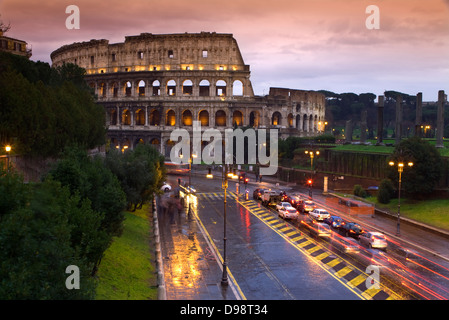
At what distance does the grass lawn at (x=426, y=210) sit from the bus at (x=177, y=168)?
41.0 m

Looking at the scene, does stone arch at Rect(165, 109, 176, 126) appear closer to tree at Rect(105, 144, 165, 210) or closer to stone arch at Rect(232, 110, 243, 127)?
stone arch at Rect(232, 110, 243, 127)

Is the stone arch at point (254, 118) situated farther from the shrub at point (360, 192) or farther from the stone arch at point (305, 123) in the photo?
the shrub at point (360, 192)

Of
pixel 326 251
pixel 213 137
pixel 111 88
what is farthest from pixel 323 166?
pixel 111 88

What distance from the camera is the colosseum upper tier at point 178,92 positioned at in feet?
323

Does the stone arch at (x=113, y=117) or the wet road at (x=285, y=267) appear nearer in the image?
the wet road at (x=285, y=267)

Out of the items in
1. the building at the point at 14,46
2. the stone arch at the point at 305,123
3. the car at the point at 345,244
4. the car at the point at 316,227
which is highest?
the building at the point at 14,46

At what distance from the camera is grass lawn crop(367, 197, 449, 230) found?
4001 cm

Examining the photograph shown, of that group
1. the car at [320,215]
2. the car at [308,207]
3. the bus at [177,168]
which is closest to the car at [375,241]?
the car at [320,215]

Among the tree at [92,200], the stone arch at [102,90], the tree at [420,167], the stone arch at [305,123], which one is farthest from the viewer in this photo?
the stone arch at [305,123]

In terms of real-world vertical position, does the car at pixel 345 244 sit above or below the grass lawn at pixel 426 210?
below
